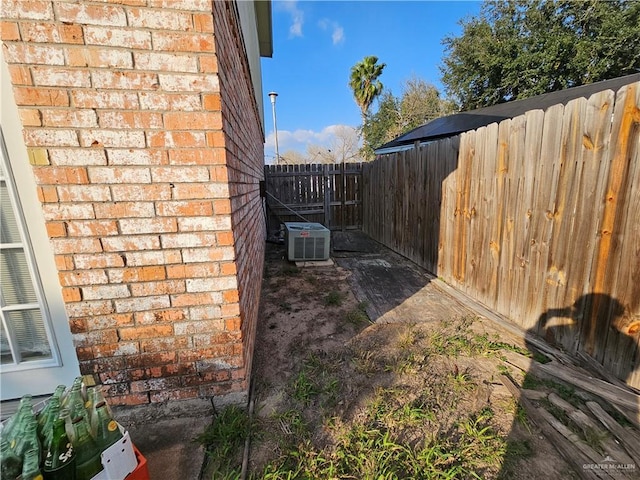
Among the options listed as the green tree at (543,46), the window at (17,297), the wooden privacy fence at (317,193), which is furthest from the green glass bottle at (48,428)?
the green tree at (543,46)

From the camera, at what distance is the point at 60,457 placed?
1040 mm

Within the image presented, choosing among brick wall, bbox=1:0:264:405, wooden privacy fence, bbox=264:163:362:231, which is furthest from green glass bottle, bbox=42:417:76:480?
wooden privacy fence, bbox=264:163:362:231

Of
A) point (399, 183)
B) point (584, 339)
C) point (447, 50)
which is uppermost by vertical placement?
point (447, 50)

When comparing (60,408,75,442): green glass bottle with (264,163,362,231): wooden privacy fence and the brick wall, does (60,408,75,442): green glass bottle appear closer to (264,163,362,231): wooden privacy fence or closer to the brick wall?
the brick wall

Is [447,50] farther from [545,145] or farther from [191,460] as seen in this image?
[191,460]

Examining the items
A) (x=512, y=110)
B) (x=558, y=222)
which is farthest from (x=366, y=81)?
(x=558, y=222)

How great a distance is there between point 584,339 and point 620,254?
2.40ft

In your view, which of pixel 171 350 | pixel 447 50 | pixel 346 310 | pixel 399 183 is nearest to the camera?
pixel 171 350

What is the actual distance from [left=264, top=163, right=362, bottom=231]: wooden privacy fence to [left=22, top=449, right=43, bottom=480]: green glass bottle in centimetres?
695

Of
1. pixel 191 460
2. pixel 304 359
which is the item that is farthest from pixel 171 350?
pixel 304 359

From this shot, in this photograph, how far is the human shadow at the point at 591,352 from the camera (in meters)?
1.50

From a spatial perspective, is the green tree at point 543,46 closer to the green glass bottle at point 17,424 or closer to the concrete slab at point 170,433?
the concrete slab at point 170,433

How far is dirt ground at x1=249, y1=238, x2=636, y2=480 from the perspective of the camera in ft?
5.18

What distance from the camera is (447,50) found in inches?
541
